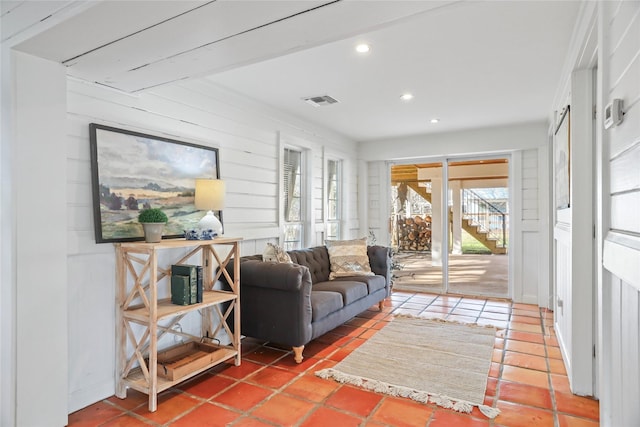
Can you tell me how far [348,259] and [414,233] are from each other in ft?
6.86

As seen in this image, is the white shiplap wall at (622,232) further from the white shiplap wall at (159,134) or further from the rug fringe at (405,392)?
the white shiplap wall at (159,134)

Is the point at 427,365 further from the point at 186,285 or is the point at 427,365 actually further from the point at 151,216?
the point at 151,216

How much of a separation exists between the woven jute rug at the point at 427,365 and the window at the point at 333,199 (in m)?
2.06

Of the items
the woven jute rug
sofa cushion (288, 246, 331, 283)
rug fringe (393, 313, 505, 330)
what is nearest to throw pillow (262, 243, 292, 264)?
sofa cushion (288, 246, 331, 283)

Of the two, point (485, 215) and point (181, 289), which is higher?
point (485, 215)

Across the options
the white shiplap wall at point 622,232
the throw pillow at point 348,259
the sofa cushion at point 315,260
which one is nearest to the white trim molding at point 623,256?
the white shiplap wall at point 622,232

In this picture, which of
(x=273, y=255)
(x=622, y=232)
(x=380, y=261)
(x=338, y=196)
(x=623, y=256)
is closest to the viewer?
(x=623, y=256)

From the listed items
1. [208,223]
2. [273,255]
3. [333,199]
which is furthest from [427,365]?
[333,199]

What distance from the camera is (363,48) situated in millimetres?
2734

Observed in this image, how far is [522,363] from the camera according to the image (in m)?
3.07

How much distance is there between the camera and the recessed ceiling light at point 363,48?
268cm

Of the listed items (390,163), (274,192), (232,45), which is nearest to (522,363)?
(274,192)

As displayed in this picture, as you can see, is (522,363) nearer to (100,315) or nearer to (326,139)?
(100,315)

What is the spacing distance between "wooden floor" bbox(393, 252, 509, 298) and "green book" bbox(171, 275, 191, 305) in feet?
13.5
